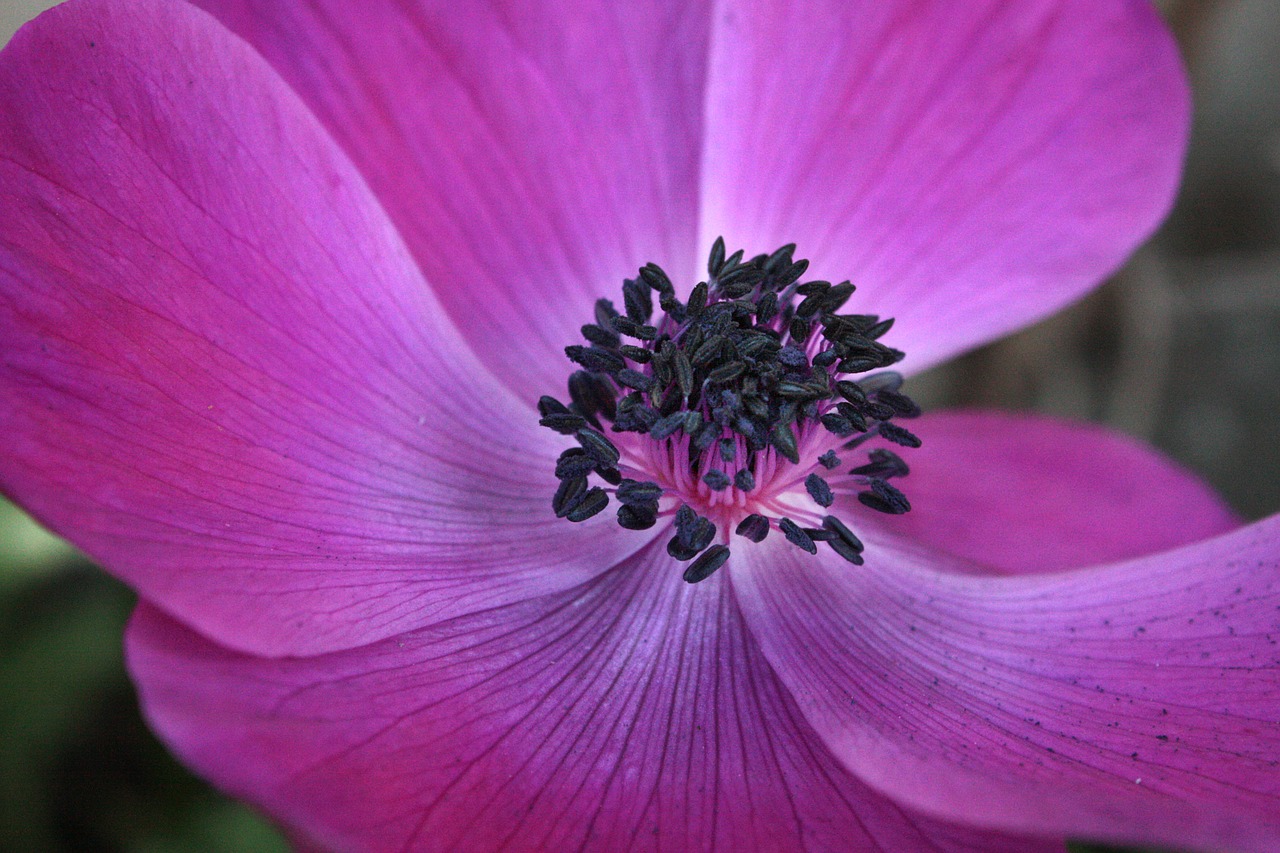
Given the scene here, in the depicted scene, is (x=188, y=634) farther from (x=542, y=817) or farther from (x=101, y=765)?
(x=101, y=765)

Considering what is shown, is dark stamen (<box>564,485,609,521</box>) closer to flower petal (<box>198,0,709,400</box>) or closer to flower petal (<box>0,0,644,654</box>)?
flower petal (<box>0,0,644,654</box>)

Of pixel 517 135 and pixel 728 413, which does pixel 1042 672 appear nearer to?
pixel 728 413

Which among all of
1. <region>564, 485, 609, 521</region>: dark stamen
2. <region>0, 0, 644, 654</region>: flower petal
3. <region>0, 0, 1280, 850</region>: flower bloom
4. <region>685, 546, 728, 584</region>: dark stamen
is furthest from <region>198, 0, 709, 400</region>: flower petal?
<region>685, 546, 728, 584</region>: dark stamen

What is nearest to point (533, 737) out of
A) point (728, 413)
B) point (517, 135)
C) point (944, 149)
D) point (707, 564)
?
point (707, 564)

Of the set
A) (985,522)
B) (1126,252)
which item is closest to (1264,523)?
(985,522)

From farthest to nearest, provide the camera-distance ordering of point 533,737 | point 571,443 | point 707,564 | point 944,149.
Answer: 1. point 944,149
2. point 571,443
3. point 707,564
4. point 533,737

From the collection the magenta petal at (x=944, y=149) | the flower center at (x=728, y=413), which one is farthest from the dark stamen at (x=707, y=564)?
the magenta petal at (x=944, y=149)

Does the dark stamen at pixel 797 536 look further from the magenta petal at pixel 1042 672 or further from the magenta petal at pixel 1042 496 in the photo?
the magenta petal at pixel 1042 496
